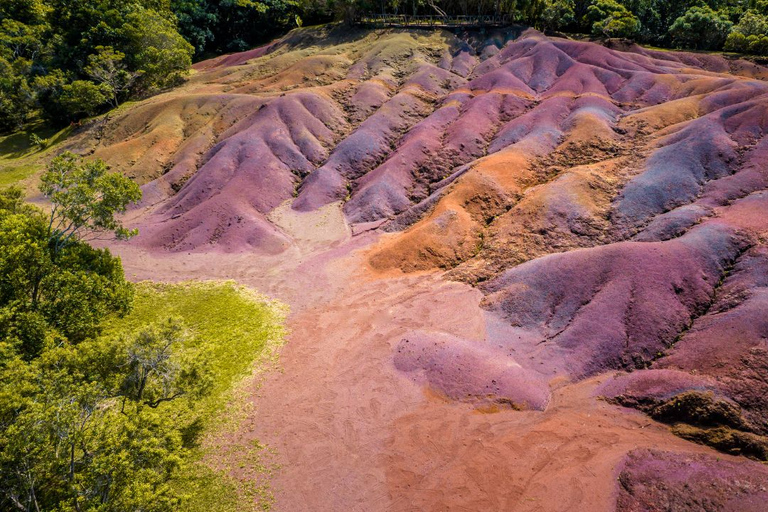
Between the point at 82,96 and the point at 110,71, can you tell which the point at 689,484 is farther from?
the point at 110,71

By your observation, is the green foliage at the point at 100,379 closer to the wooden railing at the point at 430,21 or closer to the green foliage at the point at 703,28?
the wooden railing at the point at 430,21

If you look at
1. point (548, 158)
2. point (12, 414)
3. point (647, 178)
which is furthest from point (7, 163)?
point (647, 178)

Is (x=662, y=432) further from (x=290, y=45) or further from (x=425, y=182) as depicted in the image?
(x=290, y=45)

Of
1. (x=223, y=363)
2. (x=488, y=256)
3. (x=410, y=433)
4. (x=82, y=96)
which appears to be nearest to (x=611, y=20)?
(x=488, y=256)

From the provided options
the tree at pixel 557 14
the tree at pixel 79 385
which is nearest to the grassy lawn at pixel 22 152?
the tree at pixel 79 385

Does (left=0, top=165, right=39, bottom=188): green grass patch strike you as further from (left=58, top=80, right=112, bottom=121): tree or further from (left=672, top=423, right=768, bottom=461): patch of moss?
(left=672, top=423, right=768, bottom=461): patch of moss

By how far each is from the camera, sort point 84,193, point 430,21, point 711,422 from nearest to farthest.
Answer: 1. point 711,422
2. point 84,193
3. point 430,21

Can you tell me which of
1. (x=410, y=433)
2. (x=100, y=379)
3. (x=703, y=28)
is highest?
(x=703, y=28)
